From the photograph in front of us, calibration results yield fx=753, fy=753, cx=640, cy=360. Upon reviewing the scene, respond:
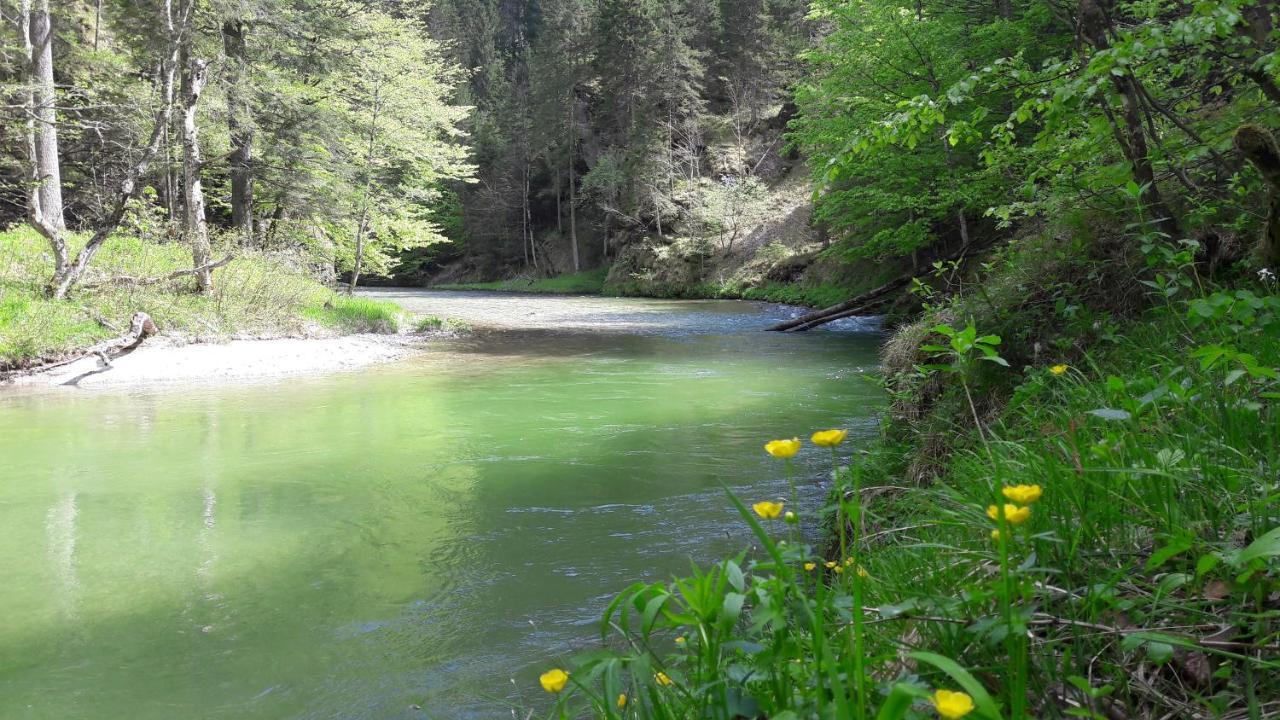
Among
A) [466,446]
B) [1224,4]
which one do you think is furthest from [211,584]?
[1224,4]

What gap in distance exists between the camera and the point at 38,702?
2941mm

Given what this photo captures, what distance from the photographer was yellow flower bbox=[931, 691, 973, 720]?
0.92m

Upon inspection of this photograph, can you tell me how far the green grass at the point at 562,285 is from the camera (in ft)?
152

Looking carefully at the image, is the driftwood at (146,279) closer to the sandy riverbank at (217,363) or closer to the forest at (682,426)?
the forest at (682,426)

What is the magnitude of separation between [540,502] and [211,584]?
6.97ft

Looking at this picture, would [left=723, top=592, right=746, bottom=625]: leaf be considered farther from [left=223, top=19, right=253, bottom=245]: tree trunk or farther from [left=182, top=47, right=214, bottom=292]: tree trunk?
[left=223, top=19, right=253, bottom=245]: tree trunk

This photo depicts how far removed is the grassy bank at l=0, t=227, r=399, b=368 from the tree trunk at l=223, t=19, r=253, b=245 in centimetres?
233

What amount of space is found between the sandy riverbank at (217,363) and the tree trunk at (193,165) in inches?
81.7

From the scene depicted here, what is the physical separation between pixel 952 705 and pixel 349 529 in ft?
15.5

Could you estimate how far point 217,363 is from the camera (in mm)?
11656

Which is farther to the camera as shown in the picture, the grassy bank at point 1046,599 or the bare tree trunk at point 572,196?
the bare tree trunk at point 572,196

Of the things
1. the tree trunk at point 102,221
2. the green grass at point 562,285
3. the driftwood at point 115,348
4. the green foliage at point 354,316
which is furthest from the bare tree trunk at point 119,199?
the green grass at point 562,285

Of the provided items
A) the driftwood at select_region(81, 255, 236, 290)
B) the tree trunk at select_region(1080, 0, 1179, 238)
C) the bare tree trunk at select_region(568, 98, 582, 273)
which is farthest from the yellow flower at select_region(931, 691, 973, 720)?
the bare tree trunk at select_region(568, 98, 582, 273)

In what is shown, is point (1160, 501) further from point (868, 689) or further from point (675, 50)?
point (675, 50)
